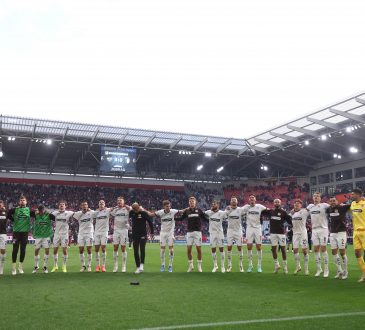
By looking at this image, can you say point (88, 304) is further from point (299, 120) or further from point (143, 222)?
point (299, 120)

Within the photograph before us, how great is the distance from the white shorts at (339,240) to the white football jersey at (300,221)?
1.35 meters

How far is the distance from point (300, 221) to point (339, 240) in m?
1.66

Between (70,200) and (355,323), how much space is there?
147 feet

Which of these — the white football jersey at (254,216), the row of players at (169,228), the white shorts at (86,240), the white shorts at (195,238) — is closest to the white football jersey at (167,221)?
the row of players at (169,228)

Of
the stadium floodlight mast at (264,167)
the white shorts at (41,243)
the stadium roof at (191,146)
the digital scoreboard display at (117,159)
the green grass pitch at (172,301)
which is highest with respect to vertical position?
the stadium roof at (191,146)

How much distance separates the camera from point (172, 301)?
A: 7898 millimetres

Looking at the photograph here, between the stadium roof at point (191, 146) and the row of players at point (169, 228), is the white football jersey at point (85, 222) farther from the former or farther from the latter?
the stadium roof at point (191, 146)

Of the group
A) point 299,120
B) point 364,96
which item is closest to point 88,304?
point 364,96

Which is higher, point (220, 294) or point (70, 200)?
point (70, 200)

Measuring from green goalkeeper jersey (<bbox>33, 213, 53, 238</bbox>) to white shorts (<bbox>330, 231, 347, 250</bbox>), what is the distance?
9.24 meters

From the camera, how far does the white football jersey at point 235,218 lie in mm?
14086

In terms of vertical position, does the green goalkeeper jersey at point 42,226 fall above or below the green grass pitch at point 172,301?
above

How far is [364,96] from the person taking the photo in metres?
29.3

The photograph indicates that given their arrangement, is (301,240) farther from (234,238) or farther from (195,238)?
(195,238)
